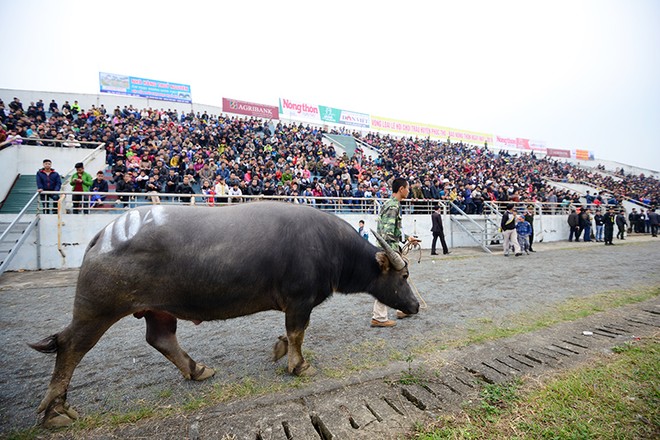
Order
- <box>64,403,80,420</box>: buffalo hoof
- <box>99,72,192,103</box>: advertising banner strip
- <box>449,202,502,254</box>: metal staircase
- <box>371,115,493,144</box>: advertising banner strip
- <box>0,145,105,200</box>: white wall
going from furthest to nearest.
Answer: <box>371,115,493,144</box>: advertising banner strip < <box>99,72,192,103</box>: advertising banner strip < <box>449,202,502,254</box>: metal staircase < <box>0,145,105,200</box>: white wall < <box>64,403,80,420</box>: buffalo hoof

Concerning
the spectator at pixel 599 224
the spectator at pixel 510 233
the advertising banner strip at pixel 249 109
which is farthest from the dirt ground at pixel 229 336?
the advertising banner strip at pixel 249 109

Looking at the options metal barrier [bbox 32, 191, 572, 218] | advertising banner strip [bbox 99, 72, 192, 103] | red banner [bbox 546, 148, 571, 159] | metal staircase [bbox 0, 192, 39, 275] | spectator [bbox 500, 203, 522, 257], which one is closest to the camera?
metal staircase [bbox 0, 192, 39, 275]

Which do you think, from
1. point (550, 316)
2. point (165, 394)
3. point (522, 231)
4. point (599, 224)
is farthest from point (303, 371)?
point (599, 224)

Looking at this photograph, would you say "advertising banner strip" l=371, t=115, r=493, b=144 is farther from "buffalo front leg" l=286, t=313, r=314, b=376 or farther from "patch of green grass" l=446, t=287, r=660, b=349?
"buffalo front leg" l=286, t=313, r=314, b=376

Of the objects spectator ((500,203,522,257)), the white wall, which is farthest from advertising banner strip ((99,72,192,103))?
spectator ((500,203,522,257))

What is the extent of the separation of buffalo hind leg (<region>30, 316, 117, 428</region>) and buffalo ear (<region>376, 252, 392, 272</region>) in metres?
2.78

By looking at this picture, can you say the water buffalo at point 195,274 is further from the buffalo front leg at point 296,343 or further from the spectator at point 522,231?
the spectator at point 522,231

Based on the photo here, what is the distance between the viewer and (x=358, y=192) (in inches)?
664

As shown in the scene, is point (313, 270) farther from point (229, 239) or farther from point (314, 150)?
point (314, 150)

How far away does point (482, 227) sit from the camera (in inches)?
624

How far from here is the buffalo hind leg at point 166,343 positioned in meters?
3.09

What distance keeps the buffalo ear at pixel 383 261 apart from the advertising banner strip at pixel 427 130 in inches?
1566

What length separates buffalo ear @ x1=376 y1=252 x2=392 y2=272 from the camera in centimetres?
381

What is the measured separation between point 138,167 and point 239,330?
1125cm
